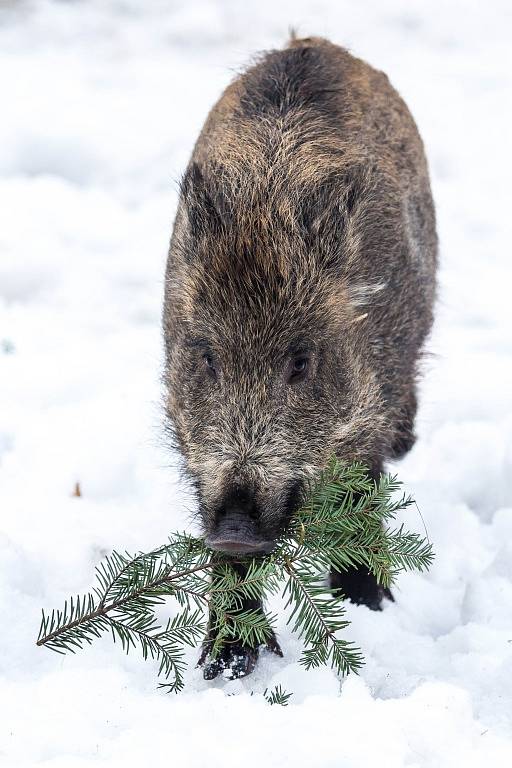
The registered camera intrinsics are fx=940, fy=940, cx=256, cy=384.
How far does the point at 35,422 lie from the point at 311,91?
2060mm

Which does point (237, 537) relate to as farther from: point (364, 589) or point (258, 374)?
point (364, 589)

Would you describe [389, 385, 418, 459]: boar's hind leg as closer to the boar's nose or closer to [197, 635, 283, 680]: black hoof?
[197, 635, 283, 680]: black hoof

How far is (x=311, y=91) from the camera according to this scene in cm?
405

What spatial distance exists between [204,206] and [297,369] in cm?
67

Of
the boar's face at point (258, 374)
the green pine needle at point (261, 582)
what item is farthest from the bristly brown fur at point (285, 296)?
the green pine needle at point (261, 582)

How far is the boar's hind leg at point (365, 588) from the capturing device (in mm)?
3633

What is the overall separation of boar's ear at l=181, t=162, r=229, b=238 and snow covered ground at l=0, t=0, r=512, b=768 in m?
0.84

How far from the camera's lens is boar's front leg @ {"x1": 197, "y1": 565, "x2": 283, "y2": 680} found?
2969 mm

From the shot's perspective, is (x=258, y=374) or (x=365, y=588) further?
(x=365, y=588)

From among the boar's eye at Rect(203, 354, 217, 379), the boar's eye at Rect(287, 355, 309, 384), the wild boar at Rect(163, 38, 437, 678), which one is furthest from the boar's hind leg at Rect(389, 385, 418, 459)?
the boar's eye at Rect(203, 354, 217, 379)

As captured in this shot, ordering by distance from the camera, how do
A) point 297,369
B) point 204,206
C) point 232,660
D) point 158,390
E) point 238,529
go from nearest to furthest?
1. point 238,529
2. point 232,660
3. point 297,369
4. point 204,206
5. point 158,390

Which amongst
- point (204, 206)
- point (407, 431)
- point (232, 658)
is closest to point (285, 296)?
point (204, 206)

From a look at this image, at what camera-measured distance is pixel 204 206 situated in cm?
326

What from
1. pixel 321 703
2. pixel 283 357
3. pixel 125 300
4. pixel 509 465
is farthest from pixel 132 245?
pixel 321 703
